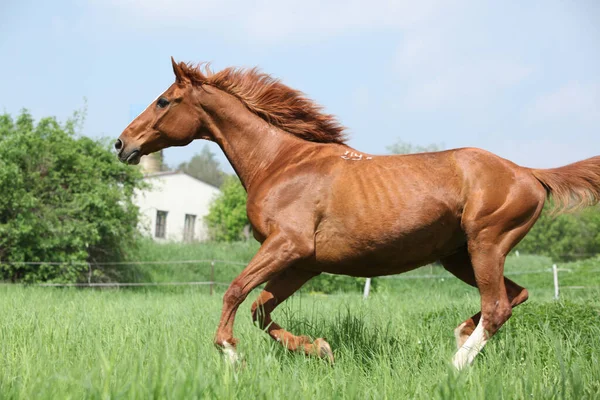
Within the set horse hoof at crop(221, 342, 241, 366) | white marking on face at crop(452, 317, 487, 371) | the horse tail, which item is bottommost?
horse hoof at crop(221, 342, 241, 366)

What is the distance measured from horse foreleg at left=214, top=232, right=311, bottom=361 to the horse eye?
1.59 m

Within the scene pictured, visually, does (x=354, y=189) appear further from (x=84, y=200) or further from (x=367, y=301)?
(x=84, y=200)

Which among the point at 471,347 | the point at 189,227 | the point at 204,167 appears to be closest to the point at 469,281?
the point at 471,347

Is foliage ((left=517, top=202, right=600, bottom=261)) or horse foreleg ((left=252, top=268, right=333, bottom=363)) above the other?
foliage ((left=517, top=202, right=600, bottom=261))

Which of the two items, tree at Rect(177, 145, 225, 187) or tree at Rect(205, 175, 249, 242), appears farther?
tree at Rect(177, 145, 225, 187)

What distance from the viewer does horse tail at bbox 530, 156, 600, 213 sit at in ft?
15.5

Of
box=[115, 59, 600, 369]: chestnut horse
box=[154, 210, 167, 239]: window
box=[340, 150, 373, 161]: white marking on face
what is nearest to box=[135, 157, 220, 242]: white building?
box=[154, 210, 167, 239]: window

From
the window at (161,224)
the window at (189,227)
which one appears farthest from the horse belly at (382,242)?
the window at (189,227)

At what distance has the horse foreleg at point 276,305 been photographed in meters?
4.23

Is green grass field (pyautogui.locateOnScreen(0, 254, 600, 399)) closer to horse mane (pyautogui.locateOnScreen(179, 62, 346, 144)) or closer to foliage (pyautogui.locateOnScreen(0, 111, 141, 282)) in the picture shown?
horse mane (pyautogui.locateOnScreen(179, 62, 346, 144))

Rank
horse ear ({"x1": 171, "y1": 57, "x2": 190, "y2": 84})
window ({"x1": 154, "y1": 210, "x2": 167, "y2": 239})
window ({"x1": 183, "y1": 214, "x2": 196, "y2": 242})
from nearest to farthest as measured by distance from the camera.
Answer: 1. horse ear ({"x1": 171, "y1": 57, "x2": 190, "y2": 84})
2. window ({"x1": 154, "y1": 210, "x2": 167, "y2": 239})
3. window ({"x1": 183, "y1": 214, "x2": 196, "y2": 242})

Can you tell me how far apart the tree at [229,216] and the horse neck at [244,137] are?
3494cm

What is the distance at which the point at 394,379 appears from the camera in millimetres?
3727

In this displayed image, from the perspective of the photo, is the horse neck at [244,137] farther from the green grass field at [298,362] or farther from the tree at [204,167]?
the tree at [204,167]
